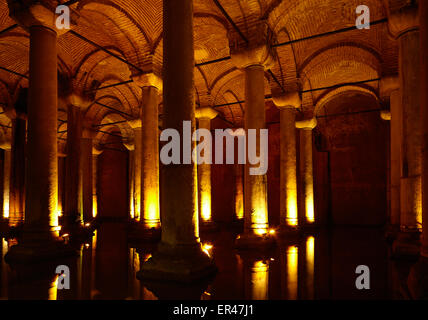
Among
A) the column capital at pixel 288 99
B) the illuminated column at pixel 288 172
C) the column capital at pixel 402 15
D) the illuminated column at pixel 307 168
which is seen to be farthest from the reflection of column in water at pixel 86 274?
the illuminated column at pixel 307 168

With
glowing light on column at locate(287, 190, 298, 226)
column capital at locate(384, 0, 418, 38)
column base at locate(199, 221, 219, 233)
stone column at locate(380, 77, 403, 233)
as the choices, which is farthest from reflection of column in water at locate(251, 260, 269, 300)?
column base at locate(199, 221, 219, 233)

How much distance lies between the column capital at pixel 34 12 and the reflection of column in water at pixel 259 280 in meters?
7.25

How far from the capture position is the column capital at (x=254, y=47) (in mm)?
9109

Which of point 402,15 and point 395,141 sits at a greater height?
point 402,15

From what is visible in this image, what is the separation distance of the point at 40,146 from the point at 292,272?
6117mm

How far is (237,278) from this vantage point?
5617 millimetres

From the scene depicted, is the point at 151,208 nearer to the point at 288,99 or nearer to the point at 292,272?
the point at 292,272

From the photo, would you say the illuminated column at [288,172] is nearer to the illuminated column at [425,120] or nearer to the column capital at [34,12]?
the illuminated column at [425,120]

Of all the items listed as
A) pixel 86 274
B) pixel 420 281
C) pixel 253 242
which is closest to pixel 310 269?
pixel 420 281

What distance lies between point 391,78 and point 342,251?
6610 millimetres

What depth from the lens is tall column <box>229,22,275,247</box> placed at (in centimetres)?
900

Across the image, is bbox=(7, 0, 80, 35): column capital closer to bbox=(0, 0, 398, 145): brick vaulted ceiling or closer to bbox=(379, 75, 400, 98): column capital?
bbox=(0, 0, 398, 145): brick vaulted ceiling
